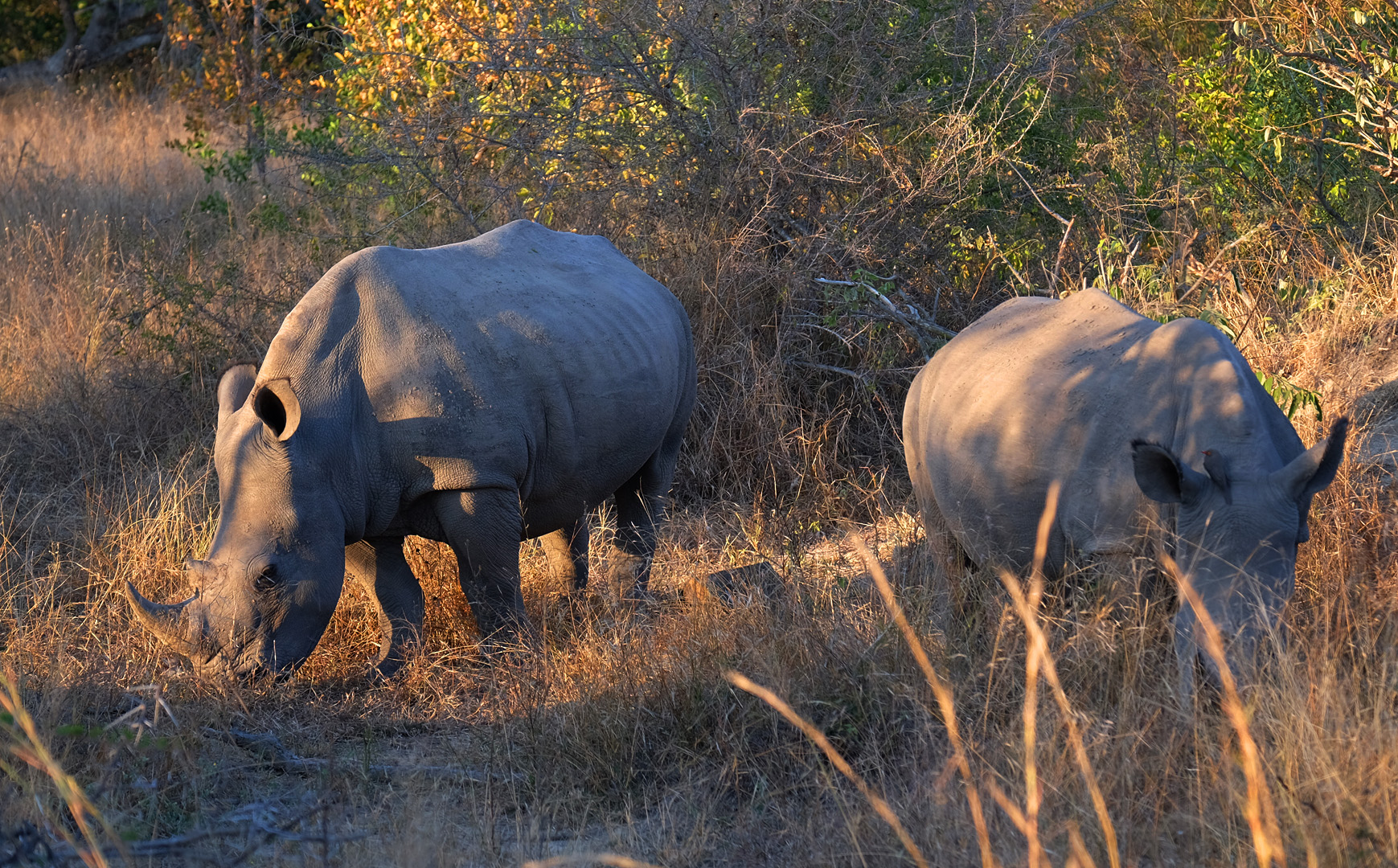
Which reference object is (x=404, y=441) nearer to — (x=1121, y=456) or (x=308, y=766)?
(x=308, y=766)

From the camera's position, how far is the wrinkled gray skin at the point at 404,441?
4.78m

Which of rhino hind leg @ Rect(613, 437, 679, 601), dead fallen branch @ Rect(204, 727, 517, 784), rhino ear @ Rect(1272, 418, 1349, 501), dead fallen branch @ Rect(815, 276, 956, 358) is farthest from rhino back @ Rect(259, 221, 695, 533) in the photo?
rhino ear @ Rect(1272, 418, 1349, 501)

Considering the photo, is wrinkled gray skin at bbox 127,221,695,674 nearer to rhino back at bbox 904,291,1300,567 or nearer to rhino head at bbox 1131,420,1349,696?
rhino back at bbox 904,291,1300,567

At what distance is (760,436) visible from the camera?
23.3ft

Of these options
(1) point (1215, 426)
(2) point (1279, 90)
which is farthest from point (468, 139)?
(1) point (1215, 426)

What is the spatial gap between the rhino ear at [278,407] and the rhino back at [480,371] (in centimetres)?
9

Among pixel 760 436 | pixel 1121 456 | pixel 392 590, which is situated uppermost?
pixel 1121 456

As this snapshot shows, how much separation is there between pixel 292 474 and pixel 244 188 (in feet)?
23.5

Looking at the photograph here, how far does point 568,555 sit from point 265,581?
163cm

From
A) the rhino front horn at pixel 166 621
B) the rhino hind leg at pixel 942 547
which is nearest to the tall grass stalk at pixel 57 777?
the rhino front horn at pixel 166 621

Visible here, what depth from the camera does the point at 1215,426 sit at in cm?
386

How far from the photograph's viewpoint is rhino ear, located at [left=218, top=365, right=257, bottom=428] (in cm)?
508

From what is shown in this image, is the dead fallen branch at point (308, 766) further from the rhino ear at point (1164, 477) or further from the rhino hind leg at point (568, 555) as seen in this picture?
the rhino ear at point (1164, 477)

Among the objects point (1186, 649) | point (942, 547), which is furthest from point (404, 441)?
point (1186, 649)
